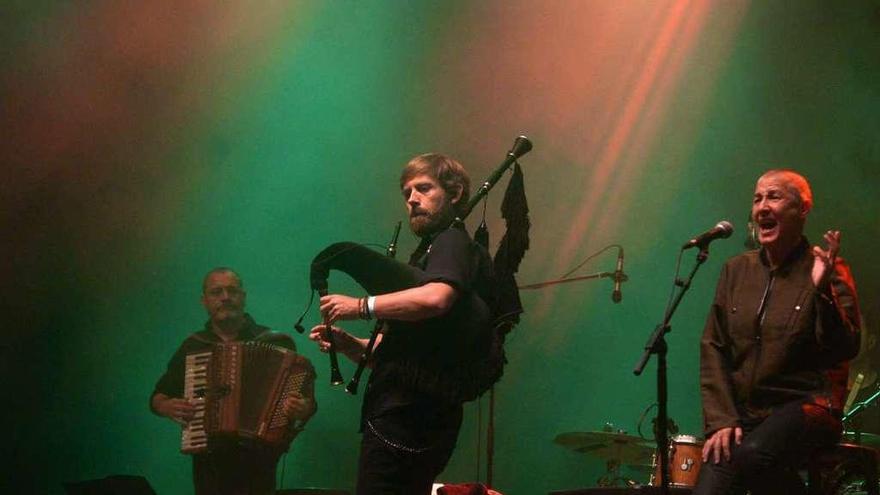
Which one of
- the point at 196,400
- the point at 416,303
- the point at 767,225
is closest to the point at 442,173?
the point at 416,303

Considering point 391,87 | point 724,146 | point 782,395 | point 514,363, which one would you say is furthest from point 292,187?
point 782,395

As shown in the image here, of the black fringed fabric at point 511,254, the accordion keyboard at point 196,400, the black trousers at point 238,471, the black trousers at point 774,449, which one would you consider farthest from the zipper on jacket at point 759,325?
the accordion keyboard at point 196,400

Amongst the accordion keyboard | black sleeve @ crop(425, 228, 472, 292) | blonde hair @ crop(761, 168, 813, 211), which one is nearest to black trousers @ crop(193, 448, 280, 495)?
the accordion keyboard

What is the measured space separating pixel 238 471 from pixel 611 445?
7.95ft

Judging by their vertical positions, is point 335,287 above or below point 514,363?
above

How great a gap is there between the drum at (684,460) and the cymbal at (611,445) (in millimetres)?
384

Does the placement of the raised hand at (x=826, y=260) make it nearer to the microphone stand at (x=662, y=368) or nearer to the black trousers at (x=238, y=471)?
the microphone stand at (x=662, y=368)

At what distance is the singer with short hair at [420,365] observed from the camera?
9.41 feet

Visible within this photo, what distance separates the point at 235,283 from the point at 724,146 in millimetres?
4323

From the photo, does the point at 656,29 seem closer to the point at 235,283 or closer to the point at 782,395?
the point at 235,283

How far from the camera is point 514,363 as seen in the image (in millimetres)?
7887

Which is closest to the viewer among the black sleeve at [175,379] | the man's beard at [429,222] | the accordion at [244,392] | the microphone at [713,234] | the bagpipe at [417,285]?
the bagpipe at [417,285]

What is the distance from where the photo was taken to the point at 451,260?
2.98 m

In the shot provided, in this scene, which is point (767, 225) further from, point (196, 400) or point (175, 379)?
point (175, 379)
